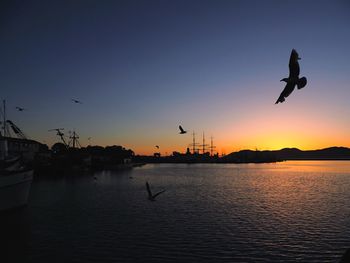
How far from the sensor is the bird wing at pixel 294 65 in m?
7.20

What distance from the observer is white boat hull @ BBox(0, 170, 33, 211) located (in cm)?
3477

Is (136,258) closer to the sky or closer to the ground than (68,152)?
closer to the ground

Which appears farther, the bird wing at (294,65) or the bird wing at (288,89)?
the bird wing at (294,65)

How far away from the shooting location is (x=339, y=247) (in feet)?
78.0

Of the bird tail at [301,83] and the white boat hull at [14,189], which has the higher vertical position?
the bird tail at [301,83]

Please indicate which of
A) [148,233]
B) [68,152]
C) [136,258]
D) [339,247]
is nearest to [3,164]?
[148,233]

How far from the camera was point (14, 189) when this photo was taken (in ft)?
121

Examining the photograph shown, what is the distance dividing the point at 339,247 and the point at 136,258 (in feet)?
44.2

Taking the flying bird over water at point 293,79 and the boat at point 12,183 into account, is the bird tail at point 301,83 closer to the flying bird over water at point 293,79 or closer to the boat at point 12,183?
the flying bird over water at point 293,79

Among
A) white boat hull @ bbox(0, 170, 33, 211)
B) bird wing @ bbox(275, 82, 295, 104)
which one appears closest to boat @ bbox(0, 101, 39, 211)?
white boat hull @ bbox(0, 170, 33, 211)

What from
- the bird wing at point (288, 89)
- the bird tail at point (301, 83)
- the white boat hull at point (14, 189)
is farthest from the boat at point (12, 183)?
the bird tail at point (301, 83)

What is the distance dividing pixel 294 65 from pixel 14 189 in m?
36.0

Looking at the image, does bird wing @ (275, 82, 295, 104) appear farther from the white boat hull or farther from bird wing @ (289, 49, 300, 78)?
the white boat hull

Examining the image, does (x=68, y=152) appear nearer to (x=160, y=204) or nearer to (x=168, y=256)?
(x=160, y=204)
